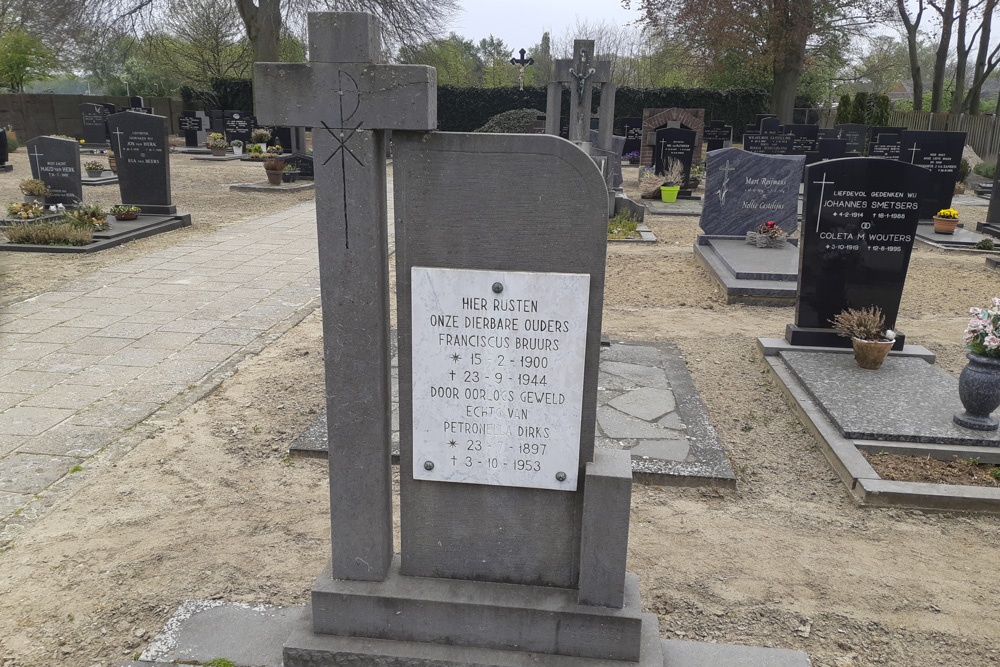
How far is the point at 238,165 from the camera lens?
24.3 m

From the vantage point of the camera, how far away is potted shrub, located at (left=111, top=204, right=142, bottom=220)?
12.4 m

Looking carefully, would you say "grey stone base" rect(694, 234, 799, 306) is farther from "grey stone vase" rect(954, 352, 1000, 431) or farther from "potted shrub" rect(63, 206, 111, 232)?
"potted shrub" rect(63, 206, 111, 232)

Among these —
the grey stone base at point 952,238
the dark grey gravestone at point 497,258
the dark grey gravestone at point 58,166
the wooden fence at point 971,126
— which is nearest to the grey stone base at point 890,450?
the dark grey gravestone at point 497,258

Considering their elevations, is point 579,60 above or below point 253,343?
above

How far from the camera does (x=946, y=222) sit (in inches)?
506

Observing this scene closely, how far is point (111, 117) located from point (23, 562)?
10.9 meters

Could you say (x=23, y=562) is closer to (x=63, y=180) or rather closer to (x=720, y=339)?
(x=720, y=339)

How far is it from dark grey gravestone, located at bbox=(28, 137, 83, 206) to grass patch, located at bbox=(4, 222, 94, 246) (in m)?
2.17

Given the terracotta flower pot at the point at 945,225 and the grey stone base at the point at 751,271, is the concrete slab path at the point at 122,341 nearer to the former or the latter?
the grey stone base at the point at 751,271

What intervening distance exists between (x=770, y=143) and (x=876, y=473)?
1765 cm

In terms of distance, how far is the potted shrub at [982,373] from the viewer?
472 cm

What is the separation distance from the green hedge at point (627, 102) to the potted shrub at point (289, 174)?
16.6m

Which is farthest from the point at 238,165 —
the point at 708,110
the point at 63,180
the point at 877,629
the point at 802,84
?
the point at 802,84

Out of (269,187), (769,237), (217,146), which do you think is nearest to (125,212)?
(269,187)
